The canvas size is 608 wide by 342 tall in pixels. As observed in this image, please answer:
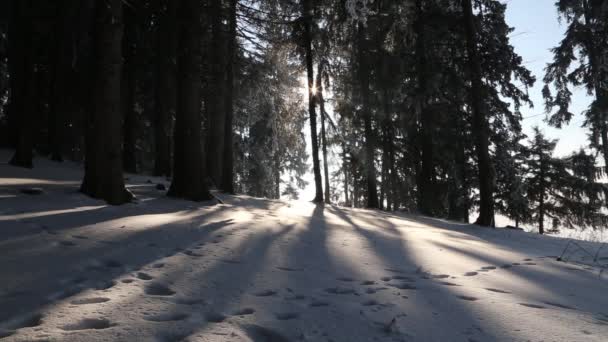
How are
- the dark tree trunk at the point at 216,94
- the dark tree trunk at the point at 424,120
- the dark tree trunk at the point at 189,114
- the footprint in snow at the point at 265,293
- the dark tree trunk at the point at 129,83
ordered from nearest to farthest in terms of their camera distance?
the footprint in snow at the point at 265,293 → the dark tree trunk at the point at 189,114 → the dark tree trunk at the point at 216,94 → the dark tree trunk at the point at 424,120 → the dark tree trunk at the point at 129,83

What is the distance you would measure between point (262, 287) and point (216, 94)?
9.25 m

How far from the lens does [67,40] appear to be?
28.3 ft

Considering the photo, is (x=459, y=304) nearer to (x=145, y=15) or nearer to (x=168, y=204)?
(x=168, y=204)

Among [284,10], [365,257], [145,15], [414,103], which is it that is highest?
[284,10]

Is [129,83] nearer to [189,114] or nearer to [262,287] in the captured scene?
[189,114]

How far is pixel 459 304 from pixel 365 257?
1506mm

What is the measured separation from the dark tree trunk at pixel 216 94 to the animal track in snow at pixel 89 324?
8.40m

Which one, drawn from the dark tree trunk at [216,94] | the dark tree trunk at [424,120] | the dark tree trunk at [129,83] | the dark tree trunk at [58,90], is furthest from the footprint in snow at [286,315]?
the dark tree trunk at [129,83]

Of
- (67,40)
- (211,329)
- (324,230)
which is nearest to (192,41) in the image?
(67,40)

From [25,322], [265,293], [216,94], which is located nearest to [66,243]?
[25,322]

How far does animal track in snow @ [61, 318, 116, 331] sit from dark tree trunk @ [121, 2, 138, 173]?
41.8 ft

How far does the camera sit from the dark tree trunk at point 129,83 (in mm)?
12875

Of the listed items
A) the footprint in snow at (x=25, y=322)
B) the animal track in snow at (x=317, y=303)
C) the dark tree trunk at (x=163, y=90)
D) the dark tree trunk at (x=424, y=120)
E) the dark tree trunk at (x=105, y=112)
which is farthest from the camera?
the dark tree trunk at (x=424, y=120)

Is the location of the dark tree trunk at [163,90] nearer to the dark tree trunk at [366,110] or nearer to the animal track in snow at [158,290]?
the dark tree trunk at [366,110]
